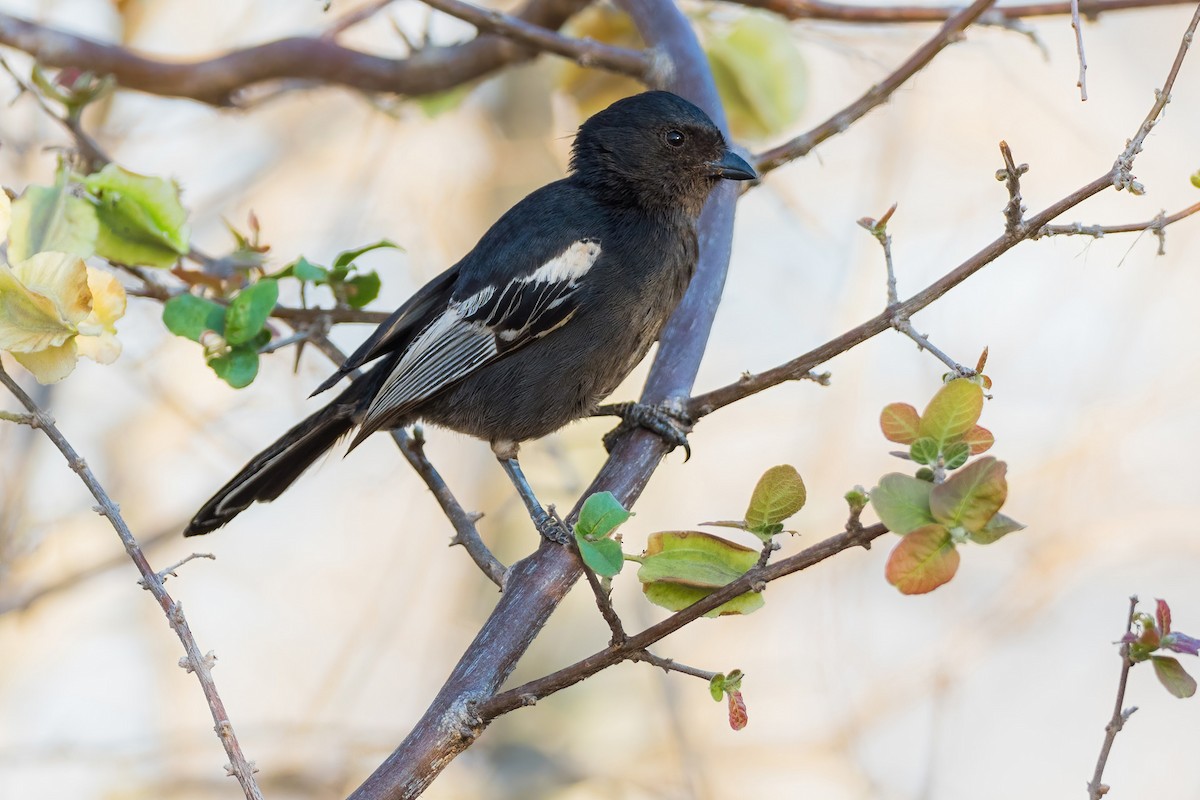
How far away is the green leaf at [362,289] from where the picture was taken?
292cm

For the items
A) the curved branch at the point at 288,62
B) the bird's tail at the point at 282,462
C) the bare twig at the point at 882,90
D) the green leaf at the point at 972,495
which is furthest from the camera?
the curved branch at the point at 288,62

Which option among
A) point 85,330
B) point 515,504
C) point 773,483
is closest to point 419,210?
point 515,504

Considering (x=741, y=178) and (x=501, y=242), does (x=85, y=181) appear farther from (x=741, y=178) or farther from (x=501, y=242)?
(x=741, y=178)

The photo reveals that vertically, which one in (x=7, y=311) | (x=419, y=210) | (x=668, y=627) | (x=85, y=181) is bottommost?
(x=668, y=627)

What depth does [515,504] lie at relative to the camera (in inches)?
259

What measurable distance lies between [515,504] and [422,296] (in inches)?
120

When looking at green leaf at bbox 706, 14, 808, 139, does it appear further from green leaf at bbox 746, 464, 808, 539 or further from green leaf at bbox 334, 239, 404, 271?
green leaf at bbox 746, 464, 808, 539

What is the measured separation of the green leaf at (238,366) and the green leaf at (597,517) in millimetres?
1267

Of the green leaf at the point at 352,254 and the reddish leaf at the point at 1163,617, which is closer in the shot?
the reddish leaf at the point at 1163,617

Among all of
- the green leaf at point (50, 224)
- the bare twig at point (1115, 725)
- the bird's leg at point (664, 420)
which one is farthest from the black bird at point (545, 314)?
the bare twig at point (1115, 725)

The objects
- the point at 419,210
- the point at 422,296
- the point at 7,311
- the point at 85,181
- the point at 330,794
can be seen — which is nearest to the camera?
the point at 7,311

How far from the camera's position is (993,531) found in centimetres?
154

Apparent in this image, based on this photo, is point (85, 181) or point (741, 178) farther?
point (741, 178)

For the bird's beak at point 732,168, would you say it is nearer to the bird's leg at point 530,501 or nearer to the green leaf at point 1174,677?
the bird's leg at point 530,501
